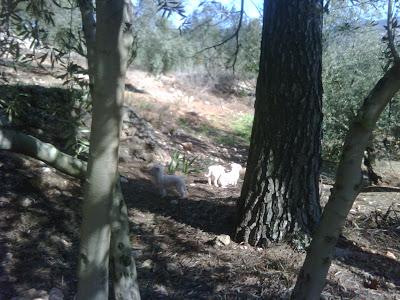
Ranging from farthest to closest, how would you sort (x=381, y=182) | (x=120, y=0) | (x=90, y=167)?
(x=381, y=182)
(x=90, y=167)
(x=120, y=0)

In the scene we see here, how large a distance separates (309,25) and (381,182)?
448cm

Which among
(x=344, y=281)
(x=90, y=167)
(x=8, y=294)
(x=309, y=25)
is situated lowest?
(x=8, y=294)

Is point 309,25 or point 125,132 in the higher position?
point 309,25

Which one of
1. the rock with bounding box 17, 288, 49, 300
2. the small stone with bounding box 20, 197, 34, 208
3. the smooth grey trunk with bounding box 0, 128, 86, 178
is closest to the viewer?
the smooth grey trunk with bounding box 0, 128, 86, 178

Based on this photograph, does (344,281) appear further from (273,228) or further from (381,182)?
(381,182)

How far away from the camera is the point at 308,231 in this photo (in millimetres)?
4078

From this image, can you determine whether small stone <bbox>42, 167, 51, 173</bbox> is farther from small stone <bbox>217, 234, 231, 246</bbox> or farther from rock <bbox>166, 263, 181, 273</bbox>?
small stone <bbox>217, 234, 231, 246</bbox>

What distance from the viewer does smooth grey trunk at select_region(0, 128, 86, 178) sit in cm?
239

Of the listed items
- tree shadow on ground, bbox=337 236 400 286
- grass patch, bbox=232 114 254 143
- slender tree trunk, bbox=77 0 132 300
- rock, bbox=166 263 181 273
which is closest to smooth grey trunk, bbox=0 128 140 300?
slender tree trunk, bbox=77 0 132 300

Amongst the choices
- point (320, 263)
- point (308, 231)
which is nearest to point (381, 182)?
point (308, 231)

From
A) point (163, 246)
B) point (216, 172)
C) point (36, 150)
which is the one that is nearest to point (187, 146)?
point (216, 172)

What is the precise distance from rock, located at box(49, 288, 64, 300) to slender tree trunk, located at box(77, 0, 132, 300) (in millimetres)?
1252

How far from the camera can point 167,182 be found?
17.0 ft

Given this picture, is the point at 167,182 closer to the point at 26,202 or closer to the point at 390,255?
the point at 26,202
